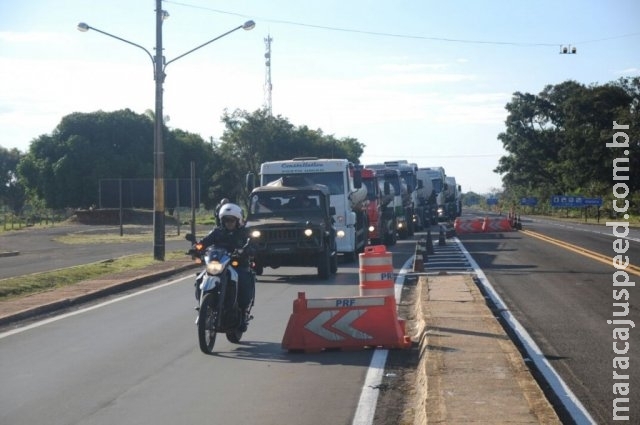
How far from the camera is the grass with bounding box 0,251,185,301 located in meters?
19.5

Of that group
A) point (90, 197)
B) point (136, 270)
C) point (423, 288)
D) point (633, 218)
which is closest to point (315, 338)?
point (423, 288)

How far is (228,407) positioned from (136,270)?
1633 cm

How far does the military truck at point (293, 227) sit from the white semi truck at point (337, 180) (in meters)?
2.86

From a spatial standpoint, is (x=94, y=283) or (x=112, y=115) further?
(x=112, y=115)

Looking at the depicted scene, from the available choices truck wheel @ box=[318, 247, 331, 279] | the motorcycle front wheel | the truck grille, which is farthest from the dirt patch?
the motorcycle front wheel

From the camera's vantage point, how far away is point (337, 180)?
2750 cm

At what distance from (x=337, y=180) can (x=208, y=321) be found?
16.1 m

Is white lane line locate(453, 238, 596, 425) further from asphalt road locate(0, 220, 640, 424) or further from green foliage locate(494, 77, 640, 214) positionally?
green foliage locate(494, 77, 640, 214)

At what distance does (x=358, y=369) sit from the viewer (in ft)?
35.0

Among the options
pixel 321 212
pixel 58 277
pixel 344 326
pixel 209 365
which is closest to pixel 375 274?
pixel 344 326

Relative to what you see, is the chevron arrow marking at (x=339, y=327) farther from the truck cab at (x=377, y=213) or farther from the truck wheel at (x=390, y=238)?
the truck wheel at (x=390, y=238)

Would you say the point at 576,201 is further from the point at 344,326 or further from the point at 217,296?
the point at 217,296

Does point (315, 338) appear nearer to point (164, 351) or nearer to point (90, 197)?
point (164, 351)

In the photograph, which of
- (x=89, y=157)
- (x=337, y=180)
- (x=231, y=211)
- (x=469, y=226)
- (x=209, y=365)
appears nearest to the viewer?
(x=209, y=365)
